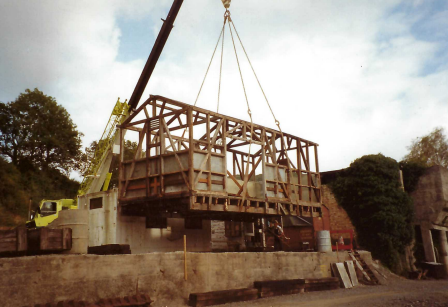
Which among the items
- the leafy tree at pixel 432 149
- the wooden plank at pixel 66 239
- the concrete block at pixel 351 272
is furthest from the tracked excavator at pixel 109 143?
the leafy tree at pixel 432 149

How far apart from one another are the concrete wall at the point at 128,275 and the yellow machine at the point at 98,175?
400 inches

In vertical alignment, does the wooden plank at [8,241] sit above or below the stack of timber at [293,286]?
above

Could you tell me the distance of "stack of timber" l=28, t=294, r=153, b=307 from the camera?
984cm

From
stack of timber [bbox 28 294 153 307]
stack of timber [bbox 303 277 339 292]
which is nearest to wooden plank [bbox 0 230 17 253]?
stack of timber [bbox 28 294 153 307]

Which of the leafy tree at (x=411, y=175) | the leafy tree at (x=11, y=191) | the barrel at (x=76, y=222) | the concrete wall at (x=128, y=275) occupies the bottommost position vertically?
Result: the concrete wall at (x=128, y=275)

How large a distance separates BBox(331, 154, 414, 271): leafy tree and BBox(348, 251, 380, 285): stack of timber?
453cm

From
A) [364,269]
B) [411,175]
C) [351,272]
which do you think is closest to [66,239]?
[351,272]

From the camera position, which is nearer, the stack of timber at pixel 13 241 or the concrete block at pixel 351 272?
the stack of timber at pixel 13 241

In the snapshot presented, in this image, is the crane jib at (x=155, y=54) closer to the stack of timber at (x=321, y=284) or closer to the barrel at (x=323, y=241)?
the barrel at (x=323, y=241)

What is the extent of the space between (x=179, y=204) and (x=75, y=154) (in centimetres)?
3527

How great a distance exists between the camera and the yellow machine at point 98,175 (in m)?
22.5

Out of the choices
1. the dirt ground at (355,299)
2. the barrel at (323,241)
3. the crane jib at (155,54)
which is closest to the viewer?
the dirt ground at (355,299)

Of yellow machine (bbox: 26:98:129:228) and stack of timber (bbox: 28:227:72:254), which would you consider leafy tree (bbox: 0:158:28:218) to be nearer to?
yellow machine (bbox: 26:98:129:228)

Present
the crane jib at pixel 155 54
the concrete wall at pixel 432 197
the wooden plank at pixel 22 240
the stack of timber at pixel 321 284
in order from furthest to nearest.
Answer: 1. the concrete wall at pixel 432 197
2. the crane jib at pixel 155 54
3. the stack of timber at pixel 321 284
4. the wooden plank at pixel 22 240
